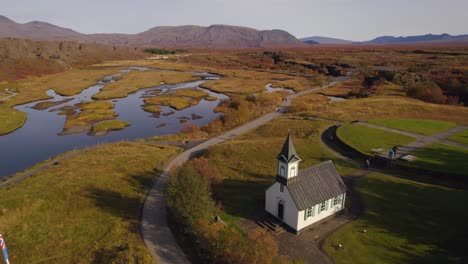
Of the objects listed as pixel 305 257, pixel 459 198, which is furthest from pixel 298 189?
pixel 459 198

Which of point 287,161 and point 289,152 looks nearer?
point 289,152

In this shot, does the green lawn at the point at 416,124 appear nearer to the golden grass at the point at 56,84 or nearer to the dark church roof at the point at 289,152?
the dark church roof at the point at 289,152

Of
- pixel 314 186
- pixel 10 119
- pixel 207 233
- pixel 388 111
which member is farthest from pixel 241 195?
pixel 10 119

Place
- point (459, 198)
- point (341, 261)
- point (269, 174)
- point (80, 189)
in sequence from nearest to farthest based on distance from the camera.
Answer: point (341, 261) → point (459, 198) → point (80, 189) → point (269, 174)

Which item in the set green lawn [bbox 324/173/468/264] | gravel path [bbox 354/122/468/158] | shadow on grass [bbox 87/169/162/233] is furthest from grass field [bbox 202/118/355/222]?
gravel path [bbox 354/122/468/158]

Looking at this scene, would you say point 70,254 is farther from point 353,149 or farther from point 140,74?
point 140,74

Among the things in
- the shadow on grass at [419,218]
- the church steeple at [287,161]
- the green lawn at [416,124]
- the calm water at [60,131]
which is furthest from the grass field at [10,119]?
the green lawn at [416,124]

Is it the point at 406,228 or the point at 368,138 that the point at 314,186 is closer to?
the point at 406,228
